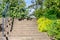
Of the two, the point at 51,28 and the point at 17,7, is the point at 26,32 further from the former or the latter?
the point at 17,7

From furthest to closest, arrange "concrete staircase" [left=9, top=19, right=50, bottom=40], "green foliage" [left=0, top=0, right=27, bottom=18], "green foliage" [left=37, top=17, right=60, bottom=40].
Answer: "green foliage" [left=0, top=0, right=27, bottom=18] < "concrete staircase" [left=9, top=19, right=50, bottom=40] < "green foliage" [left=37, top=17, right=60, bottom=40]

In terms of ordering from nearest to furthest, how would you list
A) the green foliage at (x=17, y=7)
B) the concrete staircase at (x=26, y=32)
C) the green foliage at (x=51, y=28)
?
the green foliage at (x=51, y=28), the concrete staircase at (x=26, y=32), the green foliage at (x=17, y=7)

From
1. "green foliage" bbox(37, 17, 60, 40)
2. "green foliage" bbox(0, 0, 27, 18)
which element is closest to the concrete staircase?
"green foliage" bbox(37, 17, 60, 40)

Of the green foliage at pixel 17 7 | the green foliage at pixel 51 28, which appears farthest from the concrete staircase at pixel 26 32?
the green foliage at pixel 17 7

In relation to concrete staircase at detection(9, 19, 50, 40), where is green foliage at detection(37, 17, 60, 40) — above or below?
above

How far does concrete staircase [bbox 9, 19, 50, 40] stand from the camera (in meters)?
8.84

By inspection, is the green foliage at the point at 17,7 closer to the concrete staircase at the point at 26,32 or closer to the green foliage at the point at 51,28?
the concrete staircase at the point at 26,32

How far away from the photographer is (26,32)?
31.8 feet

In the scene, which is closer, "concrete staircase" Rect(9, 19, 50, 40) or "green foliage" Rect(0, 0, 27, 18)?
"concrete staircase" Rect(9, 19, 50, 40)

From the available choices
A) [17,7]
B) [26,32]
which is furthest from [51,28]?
[17,7]

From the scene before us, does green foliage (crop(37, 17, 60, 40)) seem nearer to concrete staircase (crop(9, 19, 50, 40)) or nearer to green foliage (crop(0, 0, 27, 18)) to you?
concrete staircase (crop(9, 19, 50, 40))

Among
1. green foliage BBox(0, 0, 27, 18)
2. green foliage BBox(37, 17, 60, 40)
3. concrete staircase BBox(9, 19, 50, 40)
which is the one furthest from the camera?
green foliage BBox(0, 0, 27, 18)

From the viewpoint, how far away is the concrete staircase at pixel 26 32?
884 centimetres

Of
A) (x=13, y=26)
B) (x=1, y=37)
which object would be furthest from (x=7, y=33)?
(x=13, y=26)
